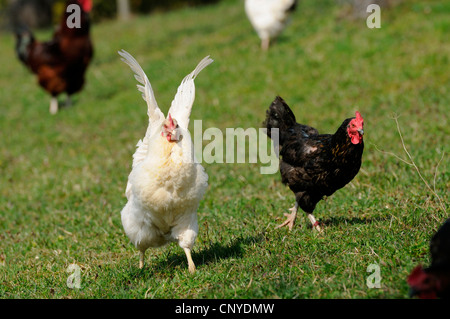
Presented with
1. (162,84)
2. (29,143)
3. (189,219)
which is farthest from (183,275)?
(162,84)

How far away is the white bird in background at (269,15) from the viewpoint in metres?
13.1

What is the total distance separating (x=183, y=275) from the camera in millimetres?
4359

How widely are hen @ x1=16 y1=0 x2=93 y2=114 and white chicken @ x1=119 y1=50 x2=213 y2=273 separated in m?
8.55

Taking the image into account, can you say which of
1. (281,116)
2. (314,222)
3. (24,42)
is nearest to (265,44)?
(24,42)

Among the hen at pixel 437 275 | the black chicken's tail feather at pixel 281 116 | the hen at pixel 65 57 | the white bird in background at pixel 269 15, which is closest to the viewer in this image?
the hen at pixel 437 275

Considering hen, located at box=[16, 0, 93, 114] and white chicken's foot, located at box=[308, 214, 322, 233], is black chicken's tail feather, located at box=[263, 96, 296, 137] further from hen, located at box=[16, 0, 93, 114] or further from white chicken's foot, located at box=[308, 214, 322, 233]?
hen, located at box=[16, 0, 93, 114]

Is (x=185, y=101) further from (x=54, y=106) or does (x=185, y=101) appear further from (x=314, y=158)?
(x=54, y=106)

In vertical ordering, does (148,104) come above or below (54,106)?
above

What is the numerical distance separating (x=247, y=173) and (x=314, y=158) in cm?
251

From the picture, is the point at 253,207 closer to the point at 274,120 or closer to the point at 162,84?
the point at 274,120

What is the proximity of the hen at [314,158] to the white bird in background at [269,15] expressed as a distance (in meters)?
7.75

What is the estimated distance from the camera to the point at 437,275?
3154mm

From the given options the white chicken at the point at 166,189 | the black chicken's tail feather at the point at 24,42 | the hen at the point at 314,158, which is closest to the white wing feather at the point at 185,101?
the white chicken at the point at 166,189

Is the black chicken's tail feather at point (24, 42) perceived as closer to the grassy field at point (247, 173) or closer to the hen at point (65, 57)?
the hen at point (65, 57)
